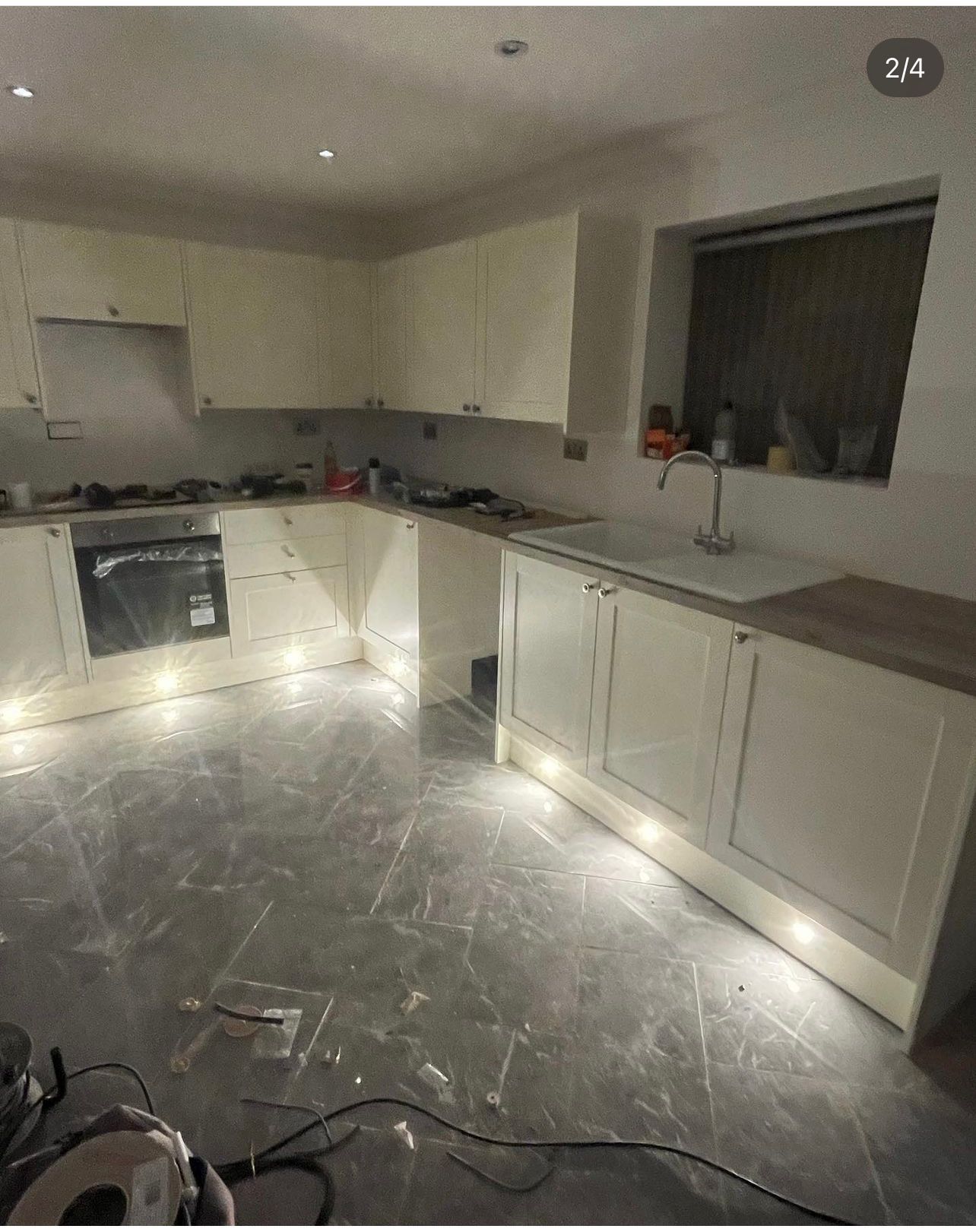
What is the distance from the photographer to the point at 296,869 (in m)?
2.32

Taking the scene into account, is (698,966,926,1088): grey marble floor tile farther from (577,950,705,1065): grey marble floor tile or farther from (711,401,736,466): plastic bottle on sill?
(711,401,736,466): plastic bottle on sill

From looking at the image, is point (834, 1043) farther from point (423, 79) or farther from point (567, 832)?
point (423, 79)

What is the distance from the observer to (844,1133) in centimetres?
153

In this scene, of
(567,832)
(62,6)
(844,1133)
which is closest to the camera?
(844,1133)

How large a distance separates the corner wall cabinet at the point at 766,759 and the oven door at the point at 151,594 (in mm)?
1616

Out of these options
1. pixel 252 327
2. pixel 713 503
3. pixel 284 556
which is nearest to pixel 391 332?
pixel 252 327

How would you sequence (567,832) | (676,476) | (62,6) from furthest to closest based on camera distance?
1. (676,476)
2. (567,832)
3. (62,6)

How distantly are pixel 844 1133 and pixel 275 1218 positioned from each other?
1.14m

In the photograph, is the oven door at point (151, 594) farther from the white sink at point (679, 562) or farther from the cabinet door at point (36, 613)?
the white sink at point (679, 562)

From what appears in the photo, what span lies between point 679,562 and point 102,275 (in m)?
2.67

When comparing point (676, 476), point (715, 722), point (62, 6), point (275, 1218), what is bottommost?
point (275, 1218)

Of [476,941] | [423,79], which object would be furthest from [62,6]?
[476,941]

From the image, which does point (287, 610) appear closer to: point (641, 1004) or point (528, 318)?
point (528, 318)

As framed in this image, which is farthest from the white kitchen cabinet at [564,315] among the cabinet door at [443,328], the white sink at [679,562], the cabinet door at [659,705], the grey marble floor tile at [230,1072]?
the grey marble floor tile at [230,1072]
